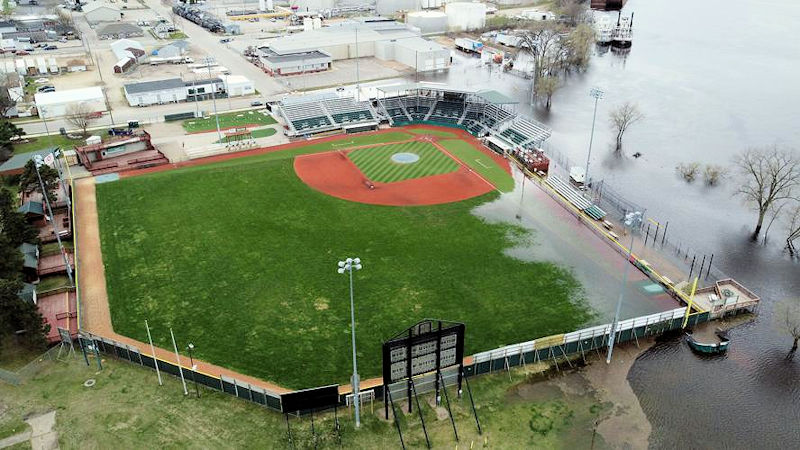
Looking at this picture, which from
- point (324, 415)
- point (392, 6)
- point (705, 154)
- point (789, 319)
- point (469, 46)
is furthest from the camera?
point (392, 6)

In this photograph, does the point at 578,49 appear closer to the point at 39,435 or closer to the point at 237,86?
the point at 237,86

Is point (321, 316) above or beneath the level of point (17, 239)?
beneath

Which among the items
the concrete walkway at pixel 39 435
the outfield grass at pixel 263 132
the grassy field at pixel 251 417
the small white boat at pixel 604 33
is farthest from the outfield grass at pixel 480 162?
the small white boat at pixel 604 33

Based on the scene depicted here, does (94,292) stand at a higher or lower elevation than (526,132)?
lower

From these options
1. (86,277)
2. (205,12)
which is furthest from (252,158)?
(205,12)

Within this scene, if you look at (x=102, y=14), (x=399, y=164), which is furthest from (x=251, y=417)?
(x=102, y=14)

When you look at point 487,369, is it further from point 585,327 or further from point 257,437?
point 257,437
